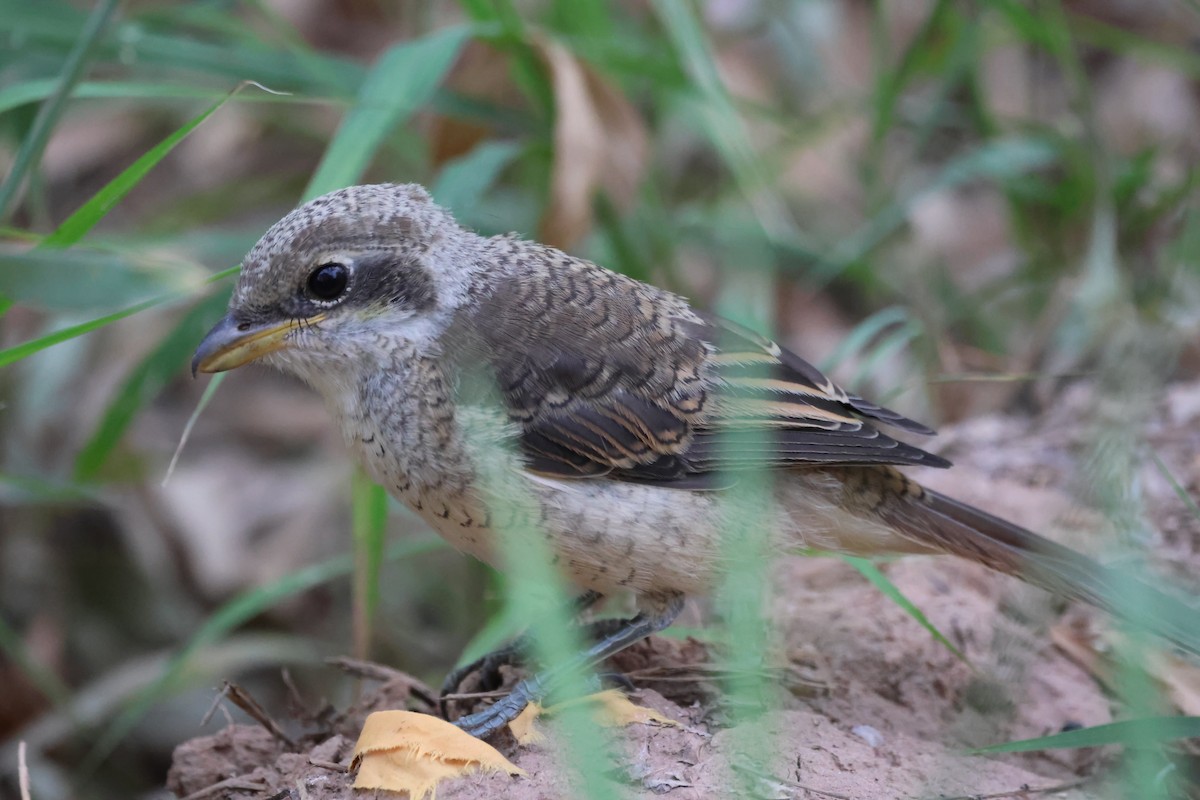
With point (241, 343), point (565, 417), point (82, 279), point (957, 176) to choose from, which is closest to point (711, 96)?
point (957, 176)

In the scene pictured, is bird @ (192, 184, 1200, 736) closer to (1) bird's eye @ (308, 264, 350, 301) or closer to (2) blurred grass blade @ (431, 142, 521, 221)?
(1) bird's eye @ (308, 264, 350, 301)

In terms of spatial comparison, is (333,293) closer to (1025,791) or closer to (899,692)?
(899,692)

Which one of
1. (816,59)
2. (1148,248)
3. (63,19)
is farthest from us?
(816,59)

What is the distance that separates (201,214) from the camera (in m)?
6.46

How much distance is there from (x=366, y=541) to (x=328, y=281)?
950 millimetres

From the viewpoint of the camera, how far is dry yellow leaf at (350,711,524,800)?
2.59 metres

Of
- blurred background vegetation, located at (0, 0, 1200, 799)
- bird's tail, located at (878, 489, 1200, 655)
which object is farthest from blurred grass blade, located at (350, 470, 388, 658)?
bird's tail, located at (878, 489, 1200, 655)

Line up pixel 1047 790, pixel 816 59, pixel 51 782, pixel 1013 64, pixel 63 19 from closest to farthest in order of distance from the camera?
pixel 1047 790 → pixel 63 19 → pixel 51 782 → pixel 816 59 → pixel 1013 64

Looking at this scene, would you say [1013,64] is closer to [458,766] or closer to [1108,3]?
[1108,3]

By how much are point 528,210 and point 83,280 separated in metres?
3.29

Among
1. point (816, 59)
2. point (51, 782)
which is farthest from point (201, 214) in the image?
point (816, 59)

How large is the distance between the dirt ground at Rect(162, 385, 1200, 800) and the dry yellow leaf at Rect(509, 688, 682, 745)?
0.03 meters

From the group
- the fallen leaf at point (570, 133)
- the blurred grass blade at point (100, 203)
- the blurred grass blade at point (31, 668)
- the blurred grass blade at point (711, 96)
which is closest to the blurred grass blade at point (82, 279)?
the blurred grass blade at point (100, 203)

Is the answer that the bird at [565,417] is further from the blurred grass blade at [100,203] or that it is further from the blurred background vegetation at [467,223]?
the blurred background vegetation at [467,223]
